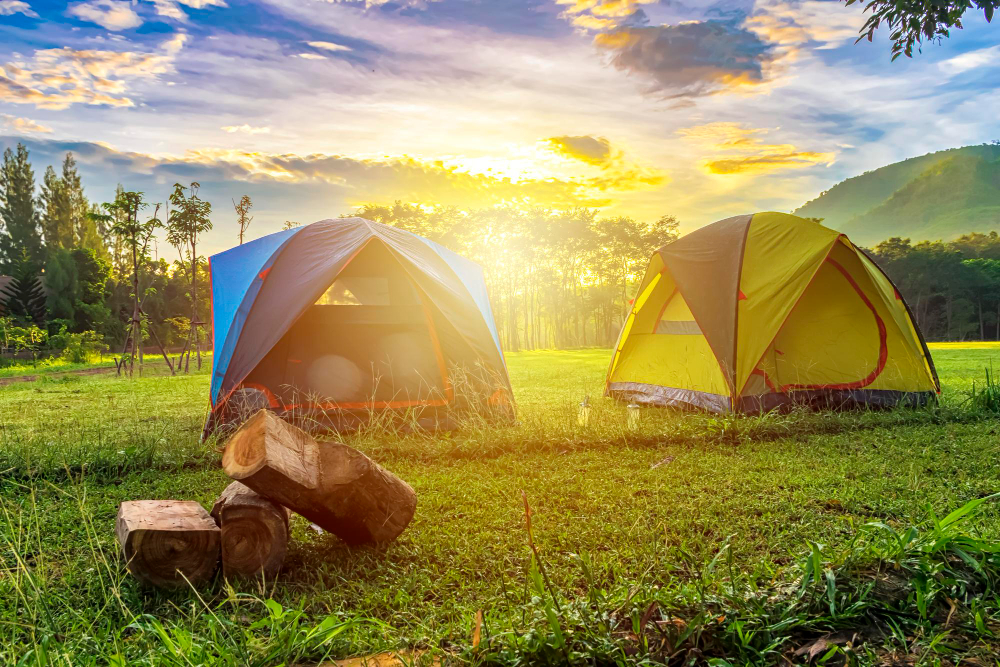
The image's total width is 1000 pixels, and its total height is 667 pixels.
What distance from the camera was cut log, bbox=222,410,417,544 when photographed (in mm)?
2447

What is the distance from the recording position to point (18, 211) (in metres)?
41.7

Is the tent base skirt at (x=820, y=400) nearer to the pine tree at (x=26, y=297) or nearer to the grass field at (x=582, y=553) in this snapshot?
the grass field at (x=582, y=553)

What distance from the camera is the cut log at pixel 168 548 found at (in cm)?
235

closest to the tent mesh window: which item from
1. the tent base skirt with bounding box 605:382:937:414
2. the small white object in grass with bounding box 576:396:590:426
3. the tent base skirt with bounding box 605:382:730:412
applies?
the small white object in grass with bounding box 576:396:590:426

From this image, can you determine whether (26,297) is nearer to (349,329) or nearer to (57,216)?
(57,216)

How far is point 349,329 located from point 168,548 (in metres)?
4.49

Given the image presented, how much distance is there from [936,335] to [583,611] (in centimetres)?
4776

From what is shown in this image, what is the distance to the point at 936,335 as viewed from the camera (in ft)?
131

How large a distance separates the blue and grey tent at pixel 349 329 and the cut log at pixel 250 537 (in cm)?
274

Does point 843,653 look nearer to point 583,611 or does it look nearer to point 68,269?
point 583,611

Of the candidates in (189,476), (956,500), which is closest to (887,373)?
(956,500)

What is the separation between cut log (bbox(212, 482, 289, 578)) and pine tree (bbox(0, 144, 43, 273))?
48984 mm

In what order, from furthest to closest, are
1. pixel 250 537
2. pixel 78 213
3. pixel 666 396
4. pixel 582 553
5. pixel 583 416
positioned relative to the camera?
pixel 78 213 → pixel 666 396 → pixel 583 416 → pixel 250 537 → pixel 582 553

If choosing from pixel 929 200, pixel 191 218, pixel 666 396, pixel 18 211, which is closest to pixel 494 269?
pixel 191 218
